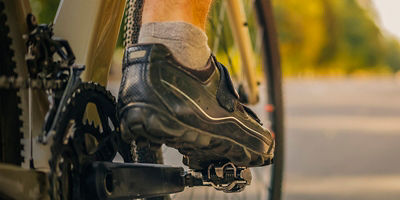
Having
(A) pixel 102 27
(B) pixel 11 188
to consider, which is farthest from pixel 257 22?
(B) pixel 11 188

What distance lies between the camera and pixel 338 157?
7617 mm

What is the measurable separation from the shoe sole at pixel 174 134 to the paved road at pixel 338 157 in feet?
1.75

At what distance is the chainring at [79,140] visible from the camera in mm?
1484

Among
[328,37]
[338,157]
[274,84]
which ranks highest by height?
[328,37]

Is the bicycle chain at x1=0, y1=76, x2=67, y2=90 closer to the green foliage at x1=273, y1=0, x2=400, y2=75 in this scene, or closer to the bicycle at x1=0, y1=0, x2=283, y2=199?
the bicycle at x1=0, y1=0, x2=283, y2=199

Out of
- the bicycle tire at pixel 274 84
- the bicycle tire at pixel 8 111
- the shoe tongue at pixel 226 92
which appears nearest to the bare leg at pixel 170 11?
the shoe tongue at pixel 226 92

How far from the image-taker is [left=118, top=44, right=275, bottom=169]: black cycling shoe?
1588 millimetres

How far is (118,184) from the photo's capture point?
1705mm

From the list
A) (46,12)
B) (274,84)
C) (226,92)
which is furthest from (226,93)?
(274,84)

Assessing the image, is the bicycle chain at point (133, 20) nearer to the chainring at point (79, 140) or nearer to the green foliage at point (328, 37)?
the chainring at point (79, 140)

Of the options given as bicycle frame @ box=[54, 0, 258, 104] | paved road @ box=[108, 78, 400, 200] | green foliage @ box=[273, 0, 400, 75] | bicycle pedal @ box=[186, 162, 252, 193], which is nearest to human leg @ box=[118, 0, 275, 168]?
bicycle pedal @ box=[186, 162, 252, 193]

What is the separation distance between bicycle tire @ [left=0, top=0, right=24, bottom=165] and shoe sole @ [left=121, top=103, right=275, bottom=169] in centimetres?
20

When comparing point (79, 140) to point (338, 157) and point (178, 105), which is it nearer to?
point (178, 105)

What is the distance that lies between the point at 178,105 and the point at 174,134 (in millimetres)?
56
